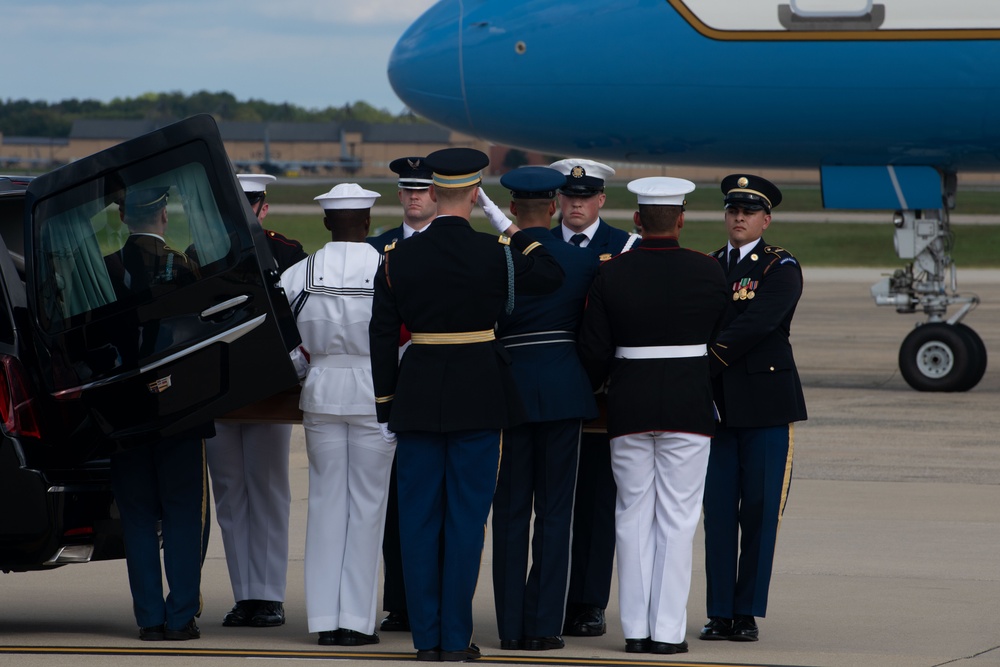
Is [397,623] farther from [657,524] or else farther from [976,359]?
[976,359]

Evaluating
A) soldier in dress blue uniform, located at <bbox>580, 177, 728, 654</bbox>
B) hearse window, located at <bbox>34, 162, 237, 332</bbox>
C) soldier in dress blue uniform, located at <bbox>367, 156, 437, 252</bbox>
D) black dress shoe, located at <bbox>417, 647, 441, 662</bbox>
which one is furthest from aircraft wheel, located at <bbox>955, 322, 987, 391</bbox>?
hearse window, located at <bbox>34, 162, 237, 332</bbox>

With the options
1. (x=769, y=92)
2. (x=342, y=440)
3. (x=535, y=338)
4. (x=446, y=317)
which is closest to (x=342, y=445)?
(x=342, y=440)

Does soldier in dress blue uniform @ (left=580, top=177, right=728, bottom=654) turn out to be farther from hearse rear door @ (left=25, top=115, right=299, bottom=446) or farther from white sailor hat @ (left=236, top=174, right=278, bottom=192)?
white sailor hat @ (left=236, top=174, right=278, bottom=192)

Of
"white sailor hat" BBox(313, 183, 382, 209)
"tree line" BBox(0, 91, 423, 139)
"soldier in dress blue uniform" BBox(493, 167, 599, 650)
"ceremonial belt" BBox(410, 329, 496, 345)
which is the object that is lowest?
"tree line" BBox(0, 91, 423, 139)

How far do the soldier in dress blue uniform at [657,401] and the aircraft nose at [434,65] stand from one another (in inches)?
317

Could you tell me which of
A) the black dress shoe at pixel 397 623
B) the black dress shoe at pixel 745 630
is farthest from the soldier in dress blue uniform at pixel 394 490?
the black dress shoe at pixel 745 630

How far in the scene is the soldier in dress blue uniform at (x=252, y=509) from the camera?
6105mm

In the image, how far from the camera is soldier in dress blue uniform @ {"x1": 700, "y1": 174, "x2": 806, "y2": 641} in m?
5.80

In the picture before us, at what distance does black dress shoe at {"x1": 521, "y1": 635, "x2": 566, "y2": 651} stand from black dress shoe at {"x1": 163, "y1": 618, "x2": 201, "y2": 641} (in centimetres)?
→ 123

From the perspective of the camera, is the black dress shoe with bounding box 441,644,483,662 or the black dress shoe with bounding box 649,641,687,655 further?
the black dress shoe with bounding box 649,641,687,655

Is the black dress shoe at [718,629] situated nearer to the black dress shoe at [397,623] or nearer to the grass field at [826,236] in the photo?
the black dress shoe at [397,623]

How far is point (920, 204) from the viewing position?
13.4m

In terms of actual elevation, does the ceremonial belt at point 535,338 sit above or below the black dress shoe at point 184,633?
above

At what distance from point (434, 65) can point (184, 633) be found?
8.58 metres
